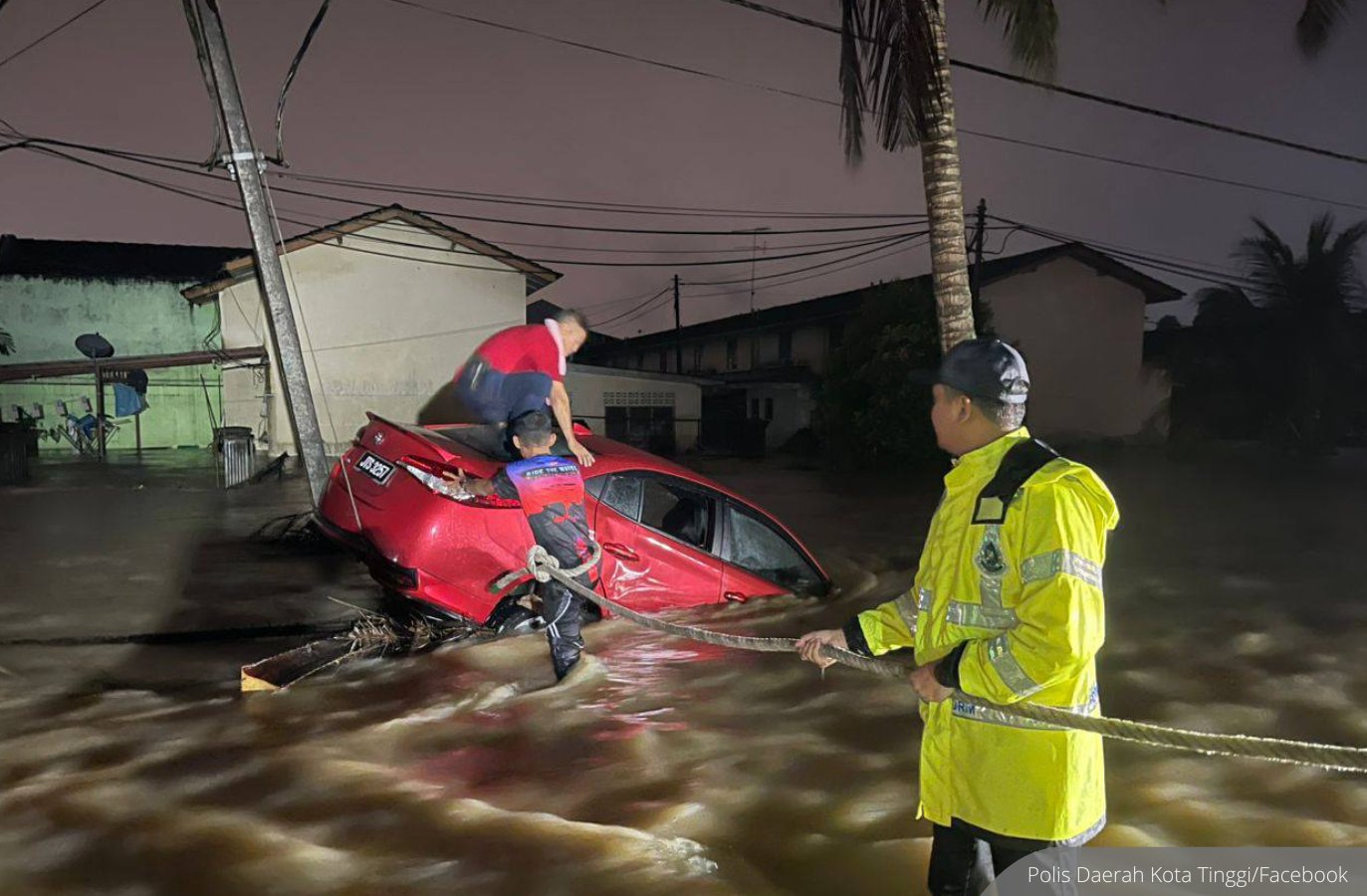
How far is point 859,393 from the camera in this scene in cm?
2366

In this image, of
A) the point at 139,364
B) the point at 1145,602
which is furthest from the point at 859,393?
the point at 139,364

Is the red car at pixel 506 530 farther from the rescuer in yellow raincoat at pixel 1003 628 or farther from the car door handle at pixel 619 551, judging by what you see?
the rescuer in yellow raincoat at pixel 1003 628

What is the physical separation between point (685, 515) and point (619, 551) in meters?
0.83

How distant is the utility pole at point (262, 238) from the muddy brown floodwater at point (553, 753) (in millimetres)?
1444

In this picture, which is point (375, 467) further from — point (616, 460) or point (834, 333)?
point (834, 333)

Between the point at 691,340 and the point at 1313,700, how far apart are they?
130 ft

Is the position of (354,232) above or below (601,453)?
above

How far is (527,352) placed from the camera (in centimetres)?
564

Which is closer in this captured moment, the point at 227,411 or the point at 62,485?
the point at 62,485

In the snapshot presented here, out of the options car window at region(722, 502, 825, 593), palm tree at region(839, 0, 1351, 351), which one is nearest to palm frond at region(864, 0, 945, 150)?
palm tree at region(839, 0, 1351, 351)

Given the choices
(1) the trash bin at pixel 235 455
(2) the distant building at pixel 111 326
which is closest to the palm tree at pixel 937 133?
(1) the trash bin at pixel 235 455

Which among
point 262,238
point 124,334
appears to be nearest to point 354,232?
point 262,238

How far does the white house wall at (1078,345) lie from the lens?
1216 inches

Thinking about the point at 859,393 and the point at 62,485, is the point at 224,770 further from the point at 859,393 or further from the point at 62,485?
the point at 859,393
